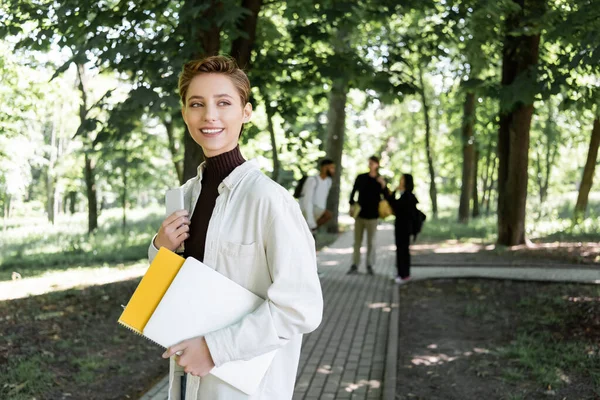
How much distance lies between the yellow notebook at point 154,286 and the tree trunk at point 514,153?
526 inches

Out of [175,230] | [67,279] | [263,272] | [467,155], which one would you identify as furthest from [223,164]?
[467,155]

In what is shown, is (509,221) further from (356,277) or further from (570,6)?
(570,6)

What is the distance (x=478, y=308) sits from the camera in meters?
9.55

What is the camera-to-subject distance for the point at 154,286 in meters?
2.00

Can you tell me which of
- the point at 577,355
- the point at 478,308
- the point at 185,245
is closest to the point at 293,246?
the point at 185,245

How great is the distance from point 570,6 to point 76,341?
6.74m

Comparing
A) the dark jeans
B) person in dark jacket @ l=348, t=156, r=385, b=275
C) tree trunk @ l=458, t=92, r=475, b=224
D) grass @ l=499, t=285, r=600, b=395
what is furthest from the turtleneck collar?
Result: tree trunk @ l=458, t=92, r=475, b=224

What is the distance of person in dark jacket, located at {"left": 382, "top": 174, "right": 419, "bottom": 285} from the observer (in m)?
12.2

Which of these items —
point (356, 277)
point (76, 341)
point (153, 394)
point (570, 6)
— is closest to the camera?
point (153, 394)

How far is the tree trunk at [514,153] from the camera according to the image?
1459cm

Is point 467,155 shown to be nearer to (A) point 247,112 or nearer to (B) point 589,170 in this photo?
(B) point 589,170

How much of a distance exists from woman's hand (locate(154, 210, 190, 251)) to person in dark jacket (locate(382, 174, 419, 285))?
395 inches

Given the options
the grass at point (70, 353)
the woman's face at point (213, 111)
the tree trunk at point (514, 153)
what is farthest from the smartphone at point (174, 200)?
the tree trunk at point (514, 153)

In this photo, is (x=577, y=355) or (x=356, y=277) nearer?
(x=577, y=355)
